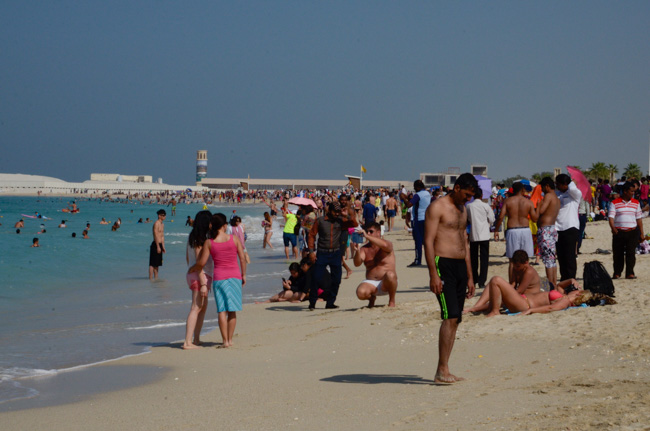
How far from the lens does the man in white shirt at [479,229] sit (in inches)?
407

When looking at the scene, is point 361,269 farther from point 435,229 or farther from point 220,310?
point 435,229

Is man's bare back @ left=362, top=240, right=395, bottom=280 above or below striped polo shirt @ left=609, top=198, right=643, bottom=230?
below

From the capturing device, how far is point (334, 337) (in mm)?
7711

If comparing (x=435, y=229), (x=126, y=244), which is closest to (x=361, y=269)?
(x=435, y=229)

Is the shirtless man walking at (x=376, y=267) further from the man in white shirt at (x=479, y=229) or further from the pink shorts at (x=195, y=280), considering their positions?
the pink shorts at (x=195, y=280)

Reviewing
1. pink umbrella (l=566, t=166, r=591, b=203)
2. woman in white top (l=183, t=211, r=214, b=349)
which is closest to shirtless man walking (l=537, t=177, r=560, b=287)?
pink umbrella (l=566, t=166, r=591, b=203)

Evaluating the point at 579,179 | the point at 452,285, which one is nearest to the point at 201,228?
the point at 452,285

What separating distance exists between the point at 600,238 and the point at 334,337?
12.1 meters

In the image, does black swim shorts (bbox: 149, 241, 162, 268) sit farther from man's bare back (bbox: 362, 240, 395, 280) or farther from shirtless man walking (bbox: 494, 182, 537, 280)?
shirtless man walking (bbox: 494, 182, 537, 280)

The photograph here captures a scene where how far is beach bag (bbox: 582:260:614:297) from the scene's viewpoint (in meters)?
7.97

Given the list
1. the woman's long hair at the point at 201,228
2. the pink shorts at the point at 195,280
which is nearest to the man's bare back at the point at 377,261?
the pink shorts at the point at 195,280

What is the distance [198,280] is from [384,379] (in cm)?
291

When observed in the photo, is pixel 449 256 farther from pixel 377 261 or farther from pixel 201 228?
pixel 377 261

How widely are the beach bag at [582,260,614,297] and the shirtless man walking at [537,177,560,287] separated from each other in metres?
1.07
